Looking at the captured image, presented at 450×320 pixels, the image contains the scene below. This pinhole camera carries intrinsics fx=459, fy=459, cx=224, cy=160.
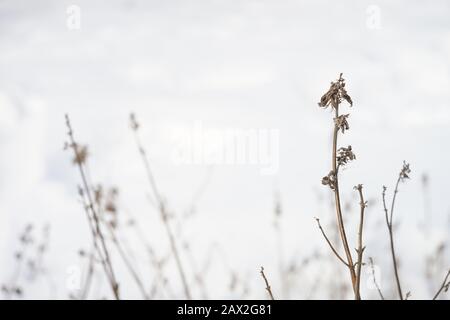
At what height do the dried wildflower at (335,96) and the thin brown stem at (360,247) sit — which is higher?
the dried wildflower at (335,96)

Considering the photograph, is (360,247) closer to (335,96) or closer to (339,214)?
(339,214)

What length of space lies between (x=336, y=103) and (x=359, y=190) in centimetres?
32

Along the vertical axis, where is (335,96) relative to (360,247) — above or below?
above

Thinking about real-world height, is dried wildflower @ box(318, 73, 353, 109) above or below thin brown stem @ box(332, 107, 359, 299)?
above

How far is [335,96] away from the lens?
167 cm

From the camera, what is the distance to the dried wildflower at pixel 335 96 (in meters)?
1.65

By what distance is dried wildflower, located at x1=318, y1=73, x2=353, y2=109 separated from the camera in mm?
1651

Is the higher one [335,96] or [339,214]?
[335,96]

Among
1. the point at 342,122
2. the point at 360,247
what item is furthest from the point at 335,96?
the point at 360,247

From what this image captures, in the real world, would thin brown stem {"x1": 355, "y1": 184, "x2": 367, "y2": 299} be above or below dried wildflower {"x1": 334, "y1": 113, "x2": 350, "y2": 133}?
below

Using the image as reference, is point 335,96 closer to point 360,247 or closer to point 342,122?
point 342,122

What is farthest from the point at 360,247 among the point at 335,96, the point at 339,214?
the point at 335,96

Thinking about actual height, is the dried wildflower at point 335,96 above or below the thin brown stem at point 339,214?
above

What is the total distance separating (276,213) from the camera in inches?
218
